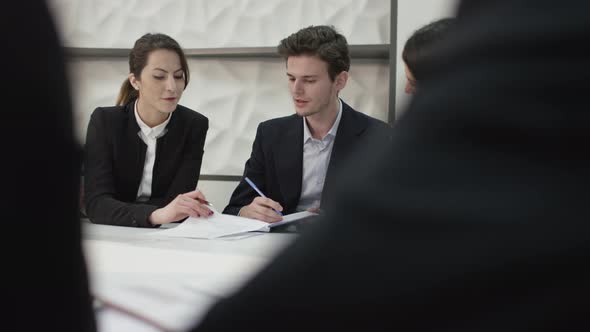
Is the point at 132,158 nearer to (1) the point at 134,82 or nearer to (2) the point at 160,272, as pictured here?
(1) the point at 134,82

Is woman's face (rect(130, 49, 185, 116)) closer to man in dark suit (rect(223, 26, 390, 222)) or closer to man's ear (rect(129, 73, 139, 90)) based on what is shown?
man's ear (rect(129, 73, 139, 90))

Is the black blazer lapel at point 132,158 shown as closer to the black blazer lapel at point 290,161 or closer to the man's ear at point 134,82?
the man's ear at point 134,82

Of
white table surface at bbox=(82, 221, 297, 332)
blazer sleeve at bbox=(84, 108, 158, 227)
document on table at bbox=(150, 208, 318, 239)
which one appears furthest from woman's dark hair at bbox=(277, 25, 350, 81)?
white table surface at bbox=(82, 221, 297, 332)

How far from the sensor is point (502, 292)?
0.17 m

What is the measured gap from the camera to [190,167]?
2.13m

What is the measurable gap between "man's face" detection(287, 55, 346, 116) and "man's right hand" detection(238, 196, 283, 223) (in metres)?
0.57

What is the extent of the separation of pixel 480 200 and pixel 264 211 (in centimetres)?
148

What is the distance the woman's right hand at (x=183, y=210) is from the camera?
155 cm

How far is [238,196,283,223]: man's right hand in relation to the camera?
161 centimetres

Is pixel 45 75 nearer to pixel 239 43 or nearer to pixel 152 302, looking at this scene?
pixel 152 302

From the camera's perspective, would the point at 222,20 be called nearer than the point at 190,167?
No

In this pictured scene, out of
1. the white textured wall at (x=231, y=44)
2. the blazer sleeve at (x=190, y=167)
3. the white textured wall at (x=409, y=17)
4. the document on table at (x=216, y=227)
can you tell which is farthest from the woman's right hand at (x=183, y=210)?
the white textured wall at (x=231, y=44)

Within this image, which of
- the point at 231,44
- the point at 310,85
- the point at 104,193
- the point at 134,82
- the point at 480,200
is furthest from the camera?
the point at 231,44

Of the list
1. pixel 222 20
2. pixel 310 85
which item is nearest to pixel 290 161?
pixel 310 85
